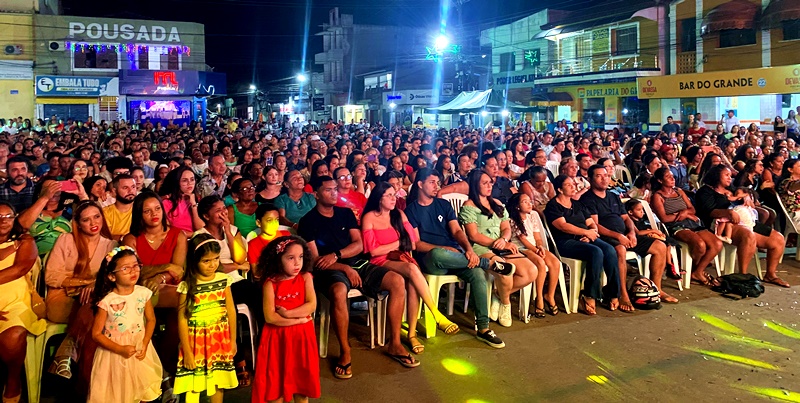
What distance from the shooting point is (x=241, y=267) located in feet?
15.5

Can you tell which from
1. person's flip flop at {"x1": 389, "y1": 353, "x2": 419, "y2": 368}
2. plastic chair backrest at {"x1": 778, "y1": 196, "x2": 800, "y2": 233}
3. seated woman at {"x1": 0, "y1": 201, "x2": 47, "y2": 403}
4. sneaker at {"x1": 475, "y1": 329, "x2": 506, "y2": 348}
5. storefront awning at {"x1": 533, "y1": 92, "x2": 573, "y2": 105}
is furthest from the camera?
storefront awning at {"x1": 533, "y1": 92, "x2": 573, "y2": 105}

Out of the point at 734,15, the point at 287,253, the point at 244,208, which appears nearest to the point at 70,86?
the point at 734,15

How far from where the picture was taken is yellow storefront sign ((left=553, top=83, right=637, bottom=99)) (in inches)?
967

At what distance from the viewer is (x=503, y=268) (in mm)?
5242

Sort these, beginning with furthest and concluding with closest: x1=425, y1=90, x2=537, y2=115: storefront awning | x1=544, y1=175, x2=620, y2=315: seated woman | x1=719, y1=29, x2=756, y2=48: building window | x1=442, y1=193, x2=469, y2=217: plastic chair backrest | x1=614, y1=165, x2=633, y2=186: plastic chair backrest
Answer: x1=425, y1=90, x2=537, y2=115: storefront awning < x1=719, y1=29, x2=756, y2=48: building window < x1=614, y1=165, x2=633, y2=186: plastic chair backrest < x1=442, y1=193, x2=469, y2=217: plastic chair backrest < x1=544, y1=175, x2=620, y2=315: seated woman

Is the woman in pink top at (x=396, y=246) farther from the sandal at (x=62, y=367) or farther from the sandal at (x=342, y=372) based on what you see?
the sandal at (x=62, y=367)

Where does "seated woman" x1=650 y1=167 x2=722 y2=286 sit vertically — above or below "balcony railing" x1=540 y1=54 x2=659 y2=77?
below

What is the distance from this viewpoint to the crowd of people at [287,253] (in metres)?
3.58

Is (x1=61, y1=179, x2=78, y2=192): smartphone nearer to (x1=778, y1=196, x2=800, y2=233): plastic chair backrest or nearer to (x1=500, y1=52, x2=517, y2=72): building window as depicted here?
(x1=778, y1=196, x2=800, y2=233): plastic chair backrest

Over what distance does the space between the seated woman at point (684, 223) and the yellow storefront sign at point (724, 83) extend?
47.7ft

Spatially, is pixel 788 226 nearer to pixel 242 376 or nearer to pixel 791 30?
pixel 242 376

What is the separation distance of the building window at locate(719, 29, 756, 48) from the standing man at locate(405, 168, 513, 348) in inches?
803

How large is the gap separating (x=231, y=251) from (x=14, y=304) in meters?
1.46

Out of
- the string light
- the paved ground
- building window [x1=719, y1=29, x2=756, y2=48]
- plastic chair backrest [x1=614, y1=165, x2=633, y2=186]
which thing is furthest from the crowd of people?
the string light
